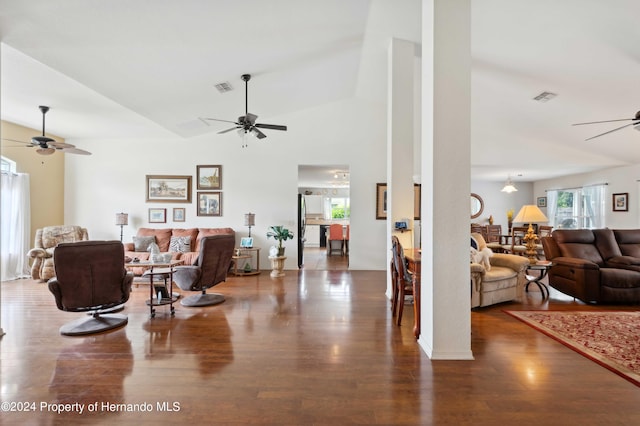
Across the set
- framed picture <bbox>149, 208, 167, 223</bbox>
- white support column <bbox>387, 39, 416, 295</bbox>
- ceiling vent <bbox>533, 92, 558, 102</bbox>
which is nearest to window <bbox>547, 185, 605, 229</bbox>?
ceiling vent <bbox>533, 92, 558, 102</bbox>

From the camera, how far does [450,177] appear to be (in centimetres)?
271

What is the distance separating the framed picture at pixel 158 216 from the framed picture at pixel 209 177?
101 cm

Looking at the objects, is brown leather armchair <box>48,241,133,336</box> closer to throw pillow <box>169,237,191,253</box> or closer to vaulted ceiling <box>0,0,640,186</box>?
vaulted ceiling <box>0,0,640,186</box>

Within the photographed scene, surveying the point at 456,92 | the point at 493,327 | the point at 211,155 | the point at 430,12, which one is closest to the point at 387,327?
the point at 493,327

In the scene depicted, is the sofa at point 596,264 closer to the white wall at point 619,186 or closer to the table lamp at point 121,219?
the white wall at point 619,186

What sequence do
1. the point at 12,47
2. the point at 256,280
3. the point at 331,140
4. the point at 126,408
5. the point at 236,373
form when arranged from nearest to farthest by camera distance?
the point at 126,408, the point at 236,373, the point at 12,47, the point at 256,280, the point at 331,140

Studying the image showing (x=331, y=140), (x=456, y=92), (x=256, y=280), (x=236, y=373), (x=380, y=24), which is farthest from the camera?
(x=331, y=140)

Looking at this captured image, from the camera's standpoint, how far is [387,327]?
3.47 metres

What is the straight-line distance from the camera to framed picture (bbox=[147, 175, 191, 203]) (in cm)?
731

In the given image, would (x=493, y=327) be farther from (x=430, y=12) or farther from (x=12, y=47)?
(x=12, y=47)

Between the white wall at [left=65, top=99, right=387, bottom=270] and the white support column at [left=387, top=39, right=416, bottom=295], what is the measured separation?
2446mm

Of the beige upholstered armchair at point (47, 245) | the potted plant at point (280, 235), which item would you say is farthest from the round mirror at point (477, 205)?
the beige upholstered armchair at point (47, 245)

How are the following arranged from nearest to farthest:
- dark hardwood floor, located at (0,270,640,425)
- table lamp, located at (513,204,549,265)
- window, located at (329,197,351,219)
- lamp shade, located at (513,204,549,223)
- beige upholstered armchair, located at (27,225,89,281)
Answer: dark hardwood floor, located at (0,270,640,425), table lamp, located at (513,204,549,265), lamp shade, located at (513,204,549,223), beige upholstered armchair, located at (27,225,89,281), window, located at (329,197,351,219)

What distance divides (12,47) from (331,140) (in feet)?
17.0
